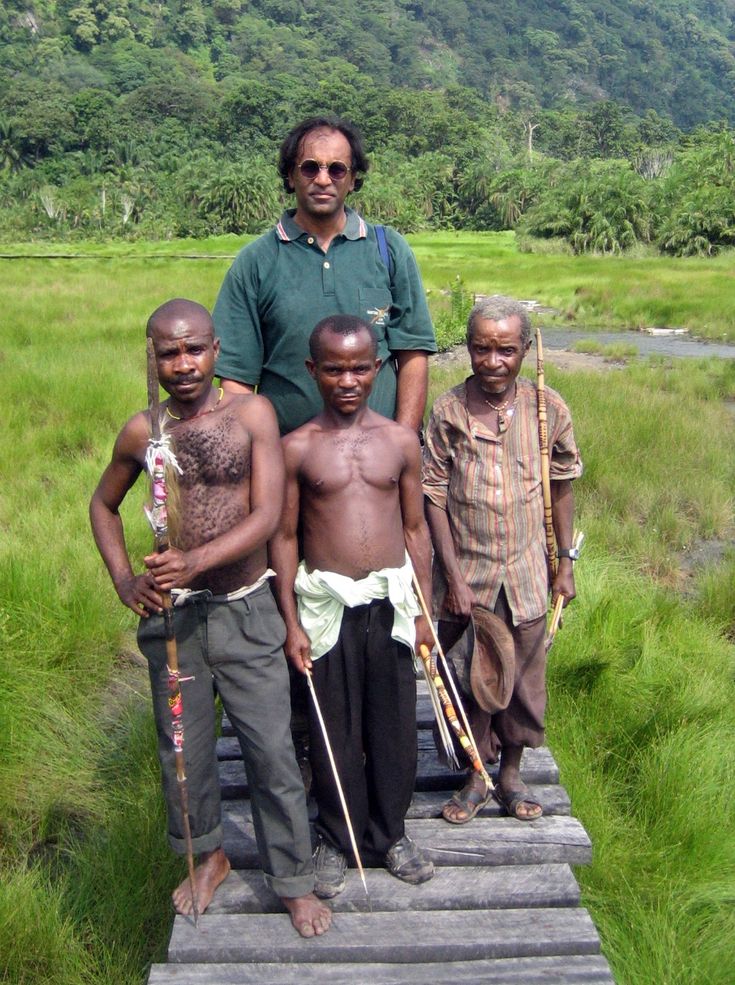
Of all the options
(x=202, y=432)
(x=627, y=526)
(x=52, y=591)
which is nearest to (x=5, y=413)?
(x=52, y=591)

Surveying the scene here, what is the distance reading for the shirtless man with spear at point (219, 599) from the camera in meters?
2.39

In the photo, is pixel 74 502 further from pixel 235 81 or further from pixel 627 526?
pixel 235 81

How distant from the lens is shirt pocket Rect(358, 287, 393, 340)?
288 centimetres

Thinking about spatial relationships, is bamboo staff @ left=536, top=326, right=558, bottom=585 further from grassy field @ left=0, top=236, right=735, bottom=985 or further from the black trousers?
grassy field @ left=0, top=236, right=735, bottom=985

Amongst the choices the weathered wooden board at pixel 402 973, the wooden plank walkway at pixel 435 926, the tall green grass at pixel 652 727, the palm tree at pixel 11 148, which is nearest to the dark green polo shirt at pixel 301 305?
the wooden plank walkway at pixel 435 926

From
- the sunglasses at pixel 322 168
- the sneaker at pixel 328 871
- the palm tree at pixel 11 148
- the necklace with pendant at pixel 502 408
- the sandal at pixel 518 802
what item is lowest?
the sandal at pixel 518 802

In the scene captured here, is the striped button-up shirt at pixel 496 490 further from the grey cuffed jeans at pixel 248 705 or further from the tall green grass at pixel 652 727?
the tall green grass at pixel 652 727

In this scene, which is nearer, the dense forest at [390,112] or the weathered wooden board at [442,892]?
the weathered wooden board at [442,892]

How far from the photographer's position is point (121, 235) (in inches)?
→ 2047

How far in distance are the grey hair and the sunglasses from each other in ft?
1.81

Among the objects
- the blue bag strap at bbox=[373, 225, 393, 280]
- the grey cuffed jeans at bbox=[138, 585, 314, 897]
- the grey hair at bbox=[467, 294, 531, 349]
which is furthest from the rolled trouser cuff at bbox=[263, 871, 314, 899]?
the blue bag strap at bbox=[373, 225, 393, 280]

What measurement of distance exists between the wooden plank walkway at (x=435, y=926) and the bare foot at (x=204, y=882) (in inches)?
1.1

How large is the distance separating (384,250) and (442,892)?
1881mm

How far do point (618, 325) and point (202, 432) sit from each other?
19.7 meters
